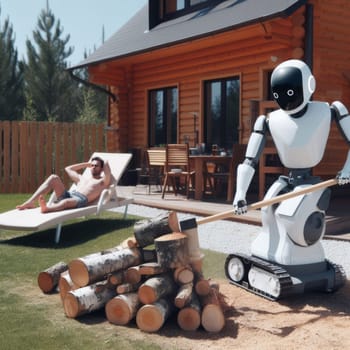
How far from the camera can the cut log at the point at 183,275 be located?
3633mm

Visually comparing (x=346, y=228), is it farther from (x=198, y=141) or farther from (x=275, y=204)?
(x=198, y=141)

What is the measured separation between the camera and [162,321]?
11.2 ft

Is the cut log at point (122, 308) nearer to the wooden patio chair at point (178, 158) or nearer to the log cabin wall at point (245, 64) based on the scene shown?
the log cabin wall at point (245, 64)

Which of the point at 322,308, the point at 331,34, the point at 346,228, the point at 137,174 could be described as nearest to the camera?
the point at 322,308

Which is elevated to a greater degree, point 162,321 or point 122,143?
point 122,143

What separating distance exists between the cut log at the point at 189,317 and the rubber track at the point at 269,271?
30.6 inches

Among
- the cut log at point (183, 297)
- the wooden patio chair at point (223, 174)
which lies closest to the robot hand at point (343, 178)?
the cut log at point (183, 297)

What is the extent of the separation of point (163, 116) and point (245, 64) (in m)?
3.25

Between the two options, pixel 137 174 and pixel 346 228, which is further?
pixel 137 174

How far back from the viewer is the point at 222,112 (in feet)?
35.6

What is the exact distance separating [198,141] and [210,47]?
204 centimetres

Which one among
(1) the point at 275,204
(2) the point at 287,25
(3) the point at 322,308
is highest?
(2) the point at 287,25

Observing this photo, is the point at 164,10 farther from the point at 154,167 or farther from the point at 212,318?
the point at 212,318

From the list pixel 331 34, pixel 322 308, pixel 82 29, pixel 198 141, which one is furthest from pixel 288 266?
pixel 82 29
